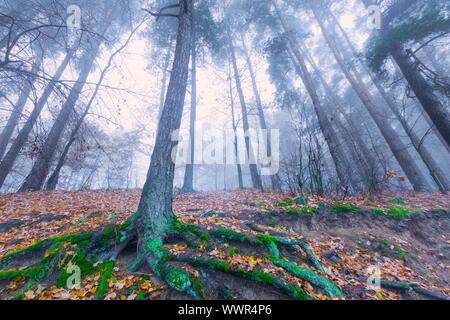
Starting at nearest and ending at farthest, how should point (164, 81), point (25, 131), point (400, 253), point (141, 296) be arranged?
point (141, 296) < point (400, 253) < point (25, 131) < point (164, 81)

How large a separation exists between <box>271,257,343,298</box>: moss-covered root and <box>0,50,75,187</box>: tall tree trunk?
4.65m

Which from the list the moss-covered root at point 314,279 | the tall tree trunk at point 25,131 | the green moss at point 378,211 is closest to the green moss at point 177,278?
the moss-covered root at point 314,279

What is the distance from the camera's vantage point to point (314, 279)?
2771 millimetres

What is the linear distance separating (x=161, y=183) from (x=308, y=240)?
10.9ft

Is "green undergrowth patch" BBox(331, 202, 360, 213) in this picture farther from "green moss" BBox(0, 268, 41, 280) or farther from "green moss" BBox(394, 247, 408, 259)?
"green moss" BBox(0, 268, 41, 280)

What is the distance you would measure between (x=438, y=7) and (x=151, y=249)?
9320mm

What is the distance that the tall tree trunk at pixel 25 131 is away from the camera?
3.64 meters

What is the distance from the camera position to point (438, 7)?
541 centimetres

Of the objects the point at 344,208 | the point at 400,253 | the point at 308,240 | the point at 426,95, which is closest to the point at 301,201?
the point at 344,208

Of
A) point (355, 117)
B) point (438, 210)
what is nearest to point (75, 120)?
point (438, 210)

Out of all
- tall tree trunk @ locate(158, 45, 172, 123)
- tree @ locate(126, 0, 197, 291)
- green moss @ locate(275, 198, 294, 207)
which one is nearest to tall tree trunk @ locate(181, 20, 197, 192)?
tall tree trunk @ locate(158, 45, 172, 123)

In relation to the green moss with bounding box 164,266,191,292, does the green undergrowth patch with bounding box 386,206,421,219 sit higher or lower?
higher

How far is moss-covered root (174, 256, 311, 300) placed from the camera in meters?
2.49

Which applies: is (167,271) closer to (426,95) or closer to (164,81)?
(426,95)
